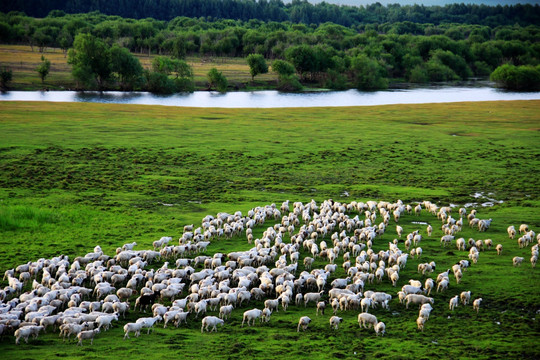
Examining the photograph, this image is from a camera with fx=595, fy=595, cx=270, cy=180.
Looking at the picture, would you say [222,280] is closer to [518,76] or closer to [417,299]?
[417,299]

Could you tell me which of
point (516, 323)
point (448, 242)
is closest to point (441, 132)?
point (448, 242)

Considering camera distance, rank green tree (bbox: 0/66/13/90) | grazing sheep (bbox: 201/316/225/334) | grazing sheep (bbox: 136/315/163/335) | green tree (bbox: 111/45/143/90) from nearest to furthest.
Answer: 1. grazing sheep (bbox: 136/315/163/335)
2. grazing sheep (bbox: 201/316/225/334)
3. green tree (bbox: 0/66/13/90)
4. green tree (bbox: 111/45/143/90)

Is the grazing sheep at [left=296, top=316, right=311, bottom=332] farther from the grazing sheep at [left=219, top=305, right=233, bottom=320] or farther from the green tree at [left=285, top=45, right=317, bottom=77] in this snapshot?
the green tree at [left=285, top=45, right=317, bottom=77]

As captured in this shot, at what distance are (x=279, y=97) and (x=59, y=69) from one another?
4933cm

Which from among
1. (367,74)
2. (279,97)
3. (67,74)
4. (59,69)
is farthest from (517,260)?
(59,69)

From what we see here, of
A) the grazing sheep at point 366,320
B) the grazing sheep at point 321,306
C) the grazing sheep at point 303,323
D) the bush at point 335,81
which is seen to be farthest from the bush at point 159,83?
the grazing sheep at point 366,320

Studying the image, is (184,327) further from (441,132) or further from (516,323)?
(441,132)

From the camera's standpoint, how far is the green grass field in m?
16.5

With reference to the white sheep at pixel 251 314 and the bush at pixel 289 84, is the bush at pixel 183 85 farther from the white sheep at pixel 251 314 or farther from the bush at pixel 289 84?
the white sheep at pixel 251 314

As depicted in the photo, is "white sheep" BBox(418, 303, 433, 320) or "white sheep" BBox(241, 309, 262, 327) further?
"white sheep" BBox(418, 303, 433, 320)

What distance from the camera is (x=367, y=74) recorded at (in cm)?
13150

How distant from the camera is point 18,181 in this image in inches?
1483

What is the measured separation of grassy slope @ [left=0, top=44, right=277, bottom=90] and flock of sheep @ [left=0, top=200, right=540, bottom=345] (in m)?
90.0

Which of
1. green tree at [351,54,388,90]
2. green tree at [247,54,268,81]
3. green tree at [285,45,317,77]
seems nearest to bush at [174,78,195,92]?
Result: green tree at [247,54,268,81]
